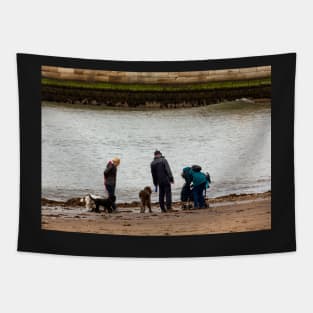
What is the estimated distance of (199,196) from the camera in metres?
4.50

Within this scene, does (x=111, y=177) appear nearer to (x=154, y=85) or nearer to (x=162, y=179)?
(x=162, y=179)

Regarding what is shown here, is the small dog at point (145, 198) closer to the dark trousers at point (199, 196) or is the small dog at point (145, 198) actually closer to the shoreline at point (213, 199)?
the shoreline at point (213, 199)

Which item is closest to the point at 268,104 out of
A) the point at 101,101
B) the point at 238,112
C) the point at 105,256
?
the point at 238,112

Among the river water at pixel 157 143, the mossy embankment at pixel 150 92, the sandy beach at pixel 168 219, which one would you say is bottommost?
the sandy beach at pixel 168 219

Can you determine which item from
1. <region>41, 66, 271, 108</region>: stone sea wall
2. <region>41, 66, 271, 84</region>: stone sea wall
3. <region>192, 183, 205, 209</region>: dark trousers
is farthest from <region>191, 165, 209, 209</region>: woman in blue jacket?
<region>41, 66, 271, 84</region>: stone sea wall

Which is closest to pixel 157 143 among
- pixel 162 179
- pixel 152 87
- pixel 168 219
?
pixel 162 179

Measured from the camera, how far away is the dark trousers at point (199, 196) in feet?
14.7

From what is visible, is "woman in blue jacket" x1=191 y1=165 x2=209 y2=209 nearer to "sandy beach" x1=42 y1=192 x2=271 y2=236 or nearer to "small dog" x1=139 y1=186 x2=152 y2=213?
"sandy beach" x1=42 y1=192 x2=271 y2=236

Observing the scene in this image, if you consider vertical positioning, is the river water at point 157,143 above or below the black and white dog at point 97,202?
above

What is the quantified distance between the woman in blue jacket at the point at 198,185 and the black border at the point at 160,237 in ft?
0.61

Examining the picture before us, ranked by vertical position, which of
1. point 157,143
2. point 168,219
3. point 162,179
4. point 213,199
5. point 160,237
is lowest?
point 160,237

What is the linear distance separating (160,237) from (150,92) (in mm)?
811

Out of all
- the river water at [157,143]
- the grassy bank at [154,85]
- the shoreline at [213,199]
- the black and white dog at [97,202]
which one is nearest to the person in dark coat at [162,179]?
the river water at [157,143]

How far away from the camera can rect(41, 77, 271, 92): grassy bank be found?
446 cm
